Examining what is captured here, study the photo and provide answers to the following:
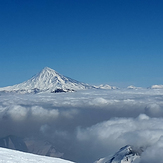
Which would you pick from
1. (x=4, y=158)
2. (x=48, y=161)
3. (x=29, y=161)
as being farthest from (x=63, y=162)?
(x=4, y=158)

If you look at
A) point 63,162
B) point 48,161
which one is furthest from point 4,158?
point 63,162

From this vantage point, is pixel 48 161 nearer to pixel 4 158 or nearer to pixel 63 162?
pixel 63 162

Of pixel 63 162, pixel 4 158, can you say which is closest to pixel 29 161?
pixel 4 158

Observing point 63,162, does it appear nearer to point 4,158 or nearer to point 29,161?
point 29,161

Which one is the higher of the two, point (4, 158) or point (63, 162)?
point (4, 158)

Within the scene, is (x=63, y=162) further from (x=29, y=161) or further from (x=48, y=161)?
(x=29, y=161)

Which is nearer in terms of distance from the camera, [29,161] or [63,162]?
[29,161]

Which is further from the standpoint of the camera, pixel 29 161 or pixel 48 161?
pixel 48 161
